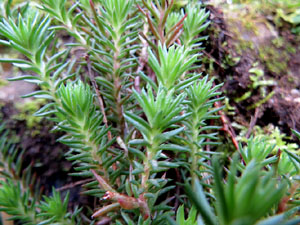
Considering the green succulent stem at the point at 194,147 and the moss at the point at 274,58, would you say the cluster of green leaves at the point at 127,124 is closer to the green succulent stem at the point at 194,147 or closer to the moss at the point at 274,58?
the green succulent stem at the point at 194,147

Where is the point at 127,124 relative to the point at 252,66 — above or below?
above

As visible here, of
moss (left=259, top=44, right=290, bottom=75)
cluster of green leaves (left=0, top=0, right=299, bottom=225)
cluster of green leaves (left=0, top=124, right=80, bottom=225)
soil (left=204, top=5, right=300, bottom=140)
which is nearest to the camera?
cluster of green leaves (left=0, top=0, right=299, bottom=225)

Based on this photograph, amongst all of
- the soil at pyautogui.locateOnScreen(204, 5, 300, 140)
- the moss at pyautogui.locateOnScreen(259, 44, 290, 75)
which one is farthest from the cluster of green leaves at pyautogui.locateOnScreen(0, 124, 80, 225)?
the moss at pyautogui.locateOnScreen(259, 44, 290, 75)

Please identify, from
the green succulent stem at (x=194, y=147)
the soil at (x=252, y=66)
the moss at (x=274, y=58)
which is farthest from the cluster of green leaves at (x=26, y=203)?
the moss at (x=274, y=58)

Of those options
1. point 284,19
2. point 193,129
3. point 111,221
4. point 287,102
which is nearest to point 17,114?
point 111,221

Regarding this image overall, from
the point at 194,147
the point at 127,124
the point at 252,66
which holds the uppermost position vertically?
the point at 127,124

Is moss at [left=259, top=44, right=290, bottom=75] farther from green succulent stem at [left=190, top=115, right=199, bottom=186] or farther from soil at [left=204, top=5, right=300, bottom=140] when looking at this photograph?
green succulent stem at [left=190, top=115, right=199, bottom=186]

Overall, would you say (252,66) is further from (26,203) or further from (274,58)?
(26,203)

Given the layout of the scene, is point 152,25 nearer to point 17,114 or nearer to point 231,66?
point 231,66

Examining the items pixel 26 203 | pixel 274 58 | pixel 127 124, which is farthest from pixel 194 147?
pixel 274 58

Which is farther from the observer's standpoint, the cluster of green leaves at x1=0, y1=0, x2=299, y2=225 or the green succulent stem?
the green succulent stem

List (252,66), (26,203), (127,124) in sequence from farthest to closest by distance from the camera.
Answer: (252,66) → (127,124) → (26,203)
